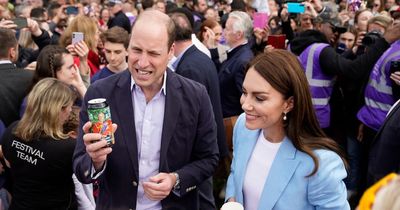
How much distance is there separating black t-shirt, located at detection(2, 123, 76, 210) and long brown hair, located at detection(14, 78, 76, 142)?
5 cm

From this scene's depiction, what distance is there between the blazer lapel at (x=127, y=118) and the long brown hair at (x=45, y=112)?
68 centimetres

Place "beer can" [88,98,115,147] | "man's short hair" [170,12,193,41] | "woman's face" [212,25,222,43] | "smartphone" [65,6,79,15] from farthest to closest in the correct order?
"smartphone" [65,6,79,15], "woman's face" [212,25,222,43], "man's short hair" [170,12,193,41], "beer can" [88,98,115,147]

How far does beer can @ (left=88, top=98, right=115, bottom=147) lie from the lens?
1.89 meters

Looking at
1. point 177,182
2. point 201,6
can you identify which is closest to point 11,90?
point 177,182

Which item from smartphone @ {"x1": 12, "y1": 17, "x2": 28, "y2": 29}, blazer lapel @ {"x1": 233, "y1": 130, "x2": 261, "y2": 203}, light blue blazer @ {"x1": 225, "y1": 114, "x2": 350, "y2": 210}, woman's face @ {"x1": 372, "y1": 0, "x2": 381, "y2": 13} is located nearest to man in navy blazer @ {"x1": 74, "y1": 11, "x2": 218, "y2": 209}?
blazer lapel @ {"x1": 233, "y1": 130, "x2": 261, "y2": 203}

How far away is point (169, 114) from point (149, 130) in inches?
5.1

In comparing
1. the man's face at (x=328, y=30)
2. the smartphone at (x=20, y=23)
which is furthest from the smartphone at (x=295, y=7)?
the smartphone at (x=20, y=23)

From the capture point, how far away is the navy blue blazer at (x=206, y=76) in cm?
381

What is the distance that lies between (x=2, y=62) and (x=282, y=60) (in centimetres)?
284

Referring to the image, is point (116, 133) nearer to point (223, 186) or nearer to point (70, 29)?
point (223, 186)

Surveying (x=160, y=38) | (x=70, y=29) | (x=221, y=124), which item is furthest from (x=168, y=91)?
(x=70, y=29)

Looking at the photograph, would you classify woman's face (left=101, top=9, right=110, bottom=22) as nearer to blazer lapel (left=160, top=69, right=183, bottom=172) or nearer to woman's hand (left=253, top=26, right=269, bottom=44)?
woman's hand (left=253, top=26, right=269, bottom=44)

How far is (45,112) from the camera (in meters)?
2.80

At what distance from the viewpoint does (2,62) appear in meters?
3.93
